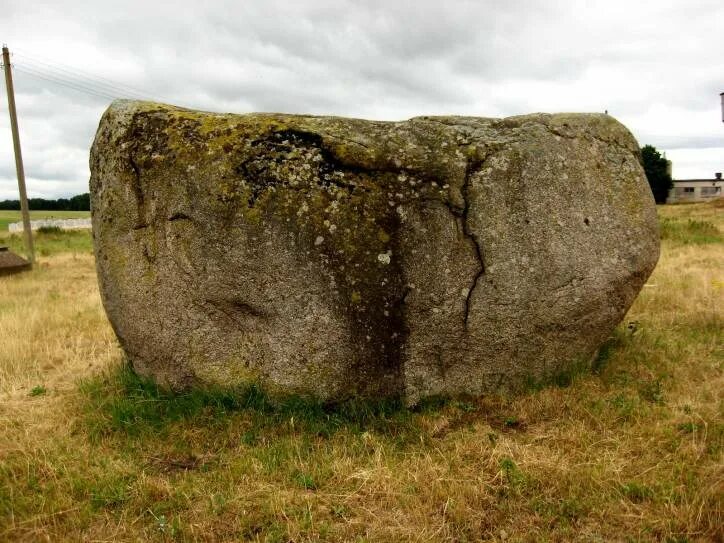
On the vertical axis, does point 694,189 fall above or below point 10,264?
above

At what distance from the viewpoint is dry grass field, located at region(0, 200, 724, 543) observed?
3.53 meters

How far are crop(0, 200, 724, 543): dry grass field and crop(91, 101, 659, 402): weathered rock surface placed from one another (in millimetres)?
379

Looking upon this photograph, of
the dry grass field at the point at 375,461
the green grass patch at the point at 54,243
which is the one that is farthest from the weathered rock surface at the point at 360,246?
the green grass patch at the point at 54,243

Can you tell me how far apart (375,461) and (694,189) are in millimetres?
67449

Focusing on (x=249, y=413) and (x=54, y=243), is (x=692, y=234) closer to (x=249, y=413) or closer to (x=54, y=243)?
(x=249, y=413)

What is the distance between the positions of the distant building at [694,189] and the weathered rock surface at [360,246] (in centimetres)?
6133

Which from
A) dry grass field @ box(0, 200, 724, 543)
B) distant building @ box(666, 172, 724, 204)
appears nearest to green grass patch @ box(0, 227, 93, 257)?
dry grass field @ box(0, 200, 724, 543)

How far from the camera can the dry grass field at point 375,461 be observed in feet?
11.6

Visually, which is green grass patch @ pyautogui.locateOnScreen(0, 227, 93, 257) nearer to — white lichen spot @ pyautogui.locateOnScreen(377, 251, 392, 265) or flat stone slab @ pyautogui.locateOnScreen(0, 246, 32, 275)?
flat stone slab @ pyautogui.locateOnScreen(0, 246, 32, 275)

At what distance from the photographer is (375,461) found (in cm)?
421

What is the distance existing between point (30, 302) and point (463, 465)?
929 cm

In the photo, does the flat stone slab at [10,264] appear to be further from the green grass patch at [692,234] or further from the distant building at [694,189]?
the distant building at [694,189]

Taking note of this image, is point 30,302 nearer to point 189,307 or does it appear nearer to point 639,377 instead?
point 189,307

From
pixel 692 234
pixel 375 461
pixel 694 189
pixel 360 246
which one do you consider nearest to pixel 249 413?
pixel 375 461
